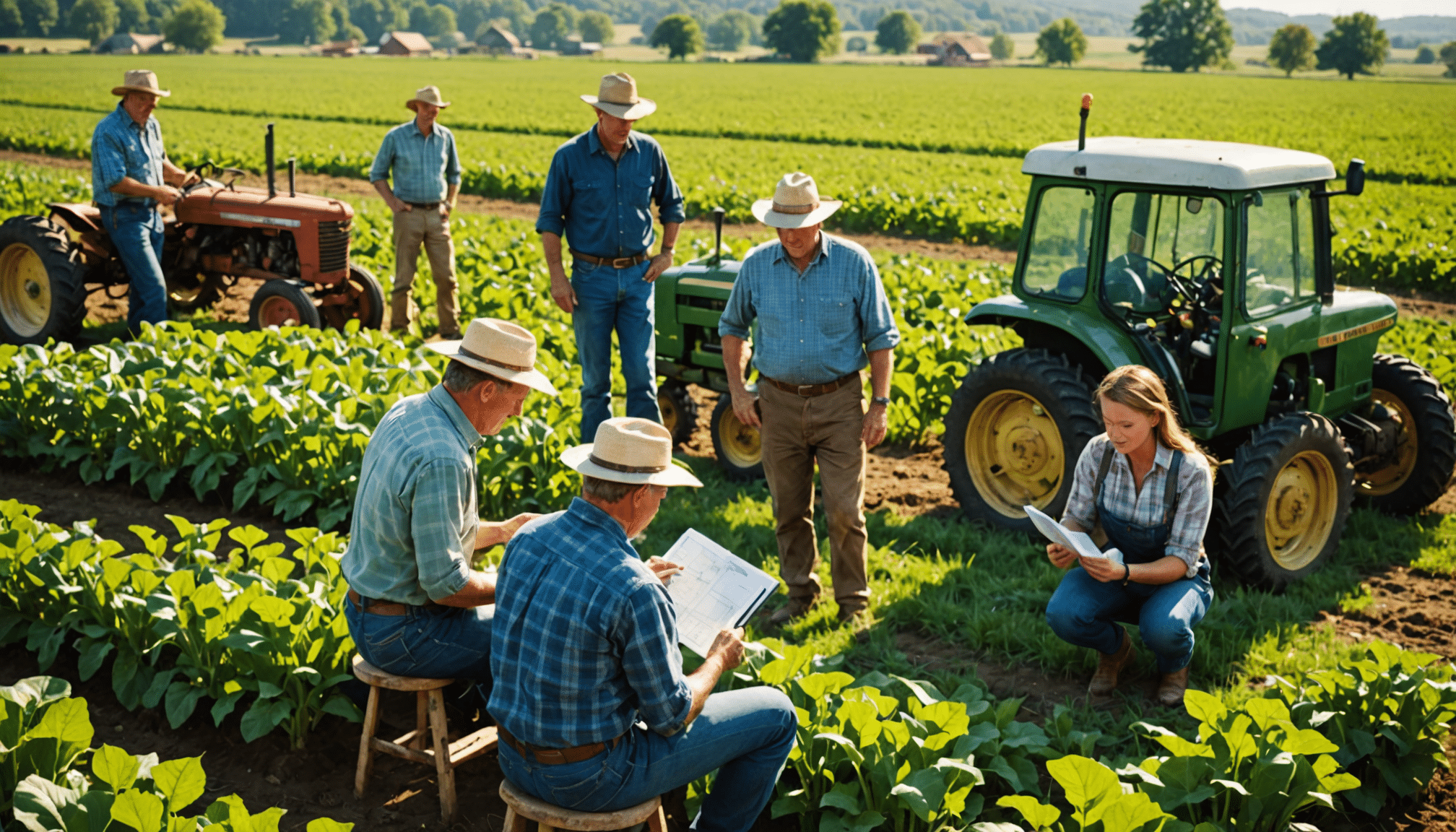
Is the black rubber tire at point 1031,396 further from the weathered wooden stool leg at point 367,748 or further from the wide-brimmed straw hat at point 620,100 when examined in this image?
the weathered wooden stool leg at point 367,748

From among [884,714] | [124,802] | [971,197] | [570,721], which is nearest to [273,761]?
[124,802]

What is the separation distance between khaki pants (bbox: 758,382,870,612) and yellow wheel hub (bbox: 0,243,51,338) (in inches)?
299

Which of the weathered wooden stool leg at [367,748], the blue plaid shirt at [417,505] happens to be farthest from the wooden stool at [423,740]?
the blue plaid shirt at [417,505]

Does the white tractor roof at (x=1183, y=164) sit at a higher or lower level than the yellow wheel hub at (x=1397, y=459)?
higher

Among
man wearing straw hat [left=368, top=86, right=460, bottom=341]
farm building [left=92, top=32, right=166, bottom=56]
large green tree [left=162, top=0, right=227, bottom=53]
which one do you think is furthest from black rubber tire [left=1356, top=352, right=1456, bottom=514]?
large green tree [left=162, top=0, right=227, bottom=53]

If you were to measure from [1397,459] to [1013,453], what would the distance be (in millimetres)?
2249

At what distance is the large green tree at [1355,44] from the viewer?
316ft

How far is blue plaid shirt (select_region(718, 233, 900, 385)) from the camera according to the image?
503 centimetres

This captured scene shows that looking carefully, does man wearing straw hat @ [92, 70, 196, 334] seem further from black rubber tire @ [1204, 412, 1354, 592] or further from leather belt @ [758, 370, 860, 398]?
black rubber tire @ [1204, 412, 1354, 592]

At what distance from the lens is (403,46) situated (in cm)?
11444

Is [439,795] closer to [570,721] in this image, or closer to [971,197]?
[570,721]

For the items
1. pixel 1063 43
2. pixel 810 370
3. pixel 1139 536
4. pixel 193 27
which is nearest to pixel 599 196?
pixel 810 370

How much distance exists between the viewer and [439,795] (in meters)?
3.85

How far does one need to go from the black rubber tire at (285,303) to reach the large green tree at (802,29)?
101998mm
